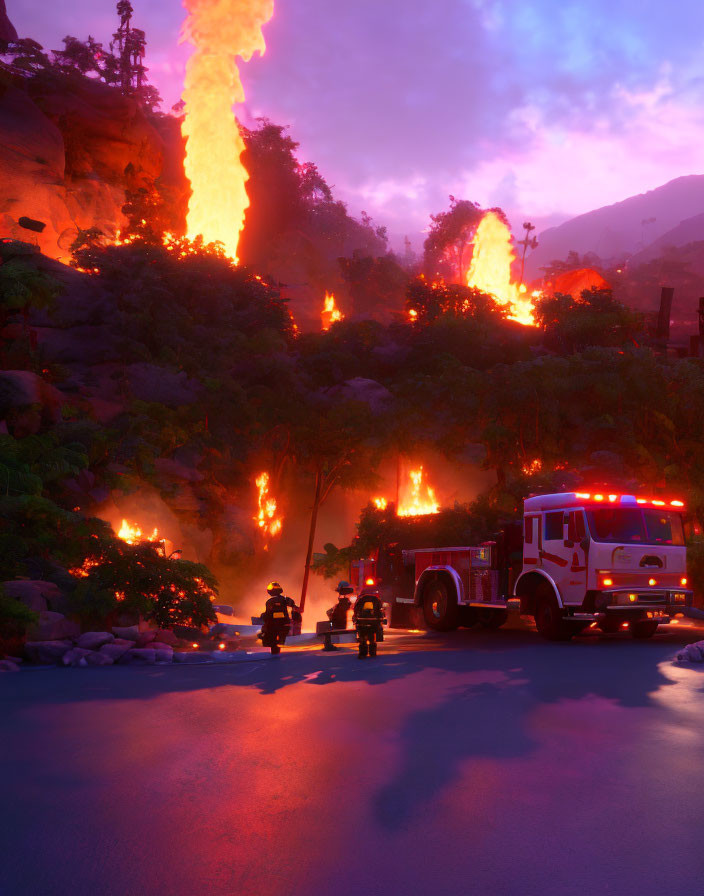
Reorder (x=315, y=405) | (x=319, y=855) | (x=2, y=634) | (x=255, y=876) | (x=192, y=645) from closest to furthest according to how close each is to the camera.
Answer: (x=255, y=876)
(x=319, y=855)
(x=2, y=634)
(x=192, y=645)
(x=315, y=405)

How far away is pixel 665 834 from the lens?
461 centimetres

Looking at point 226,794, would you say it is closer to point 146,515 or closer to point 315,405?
point 146,515

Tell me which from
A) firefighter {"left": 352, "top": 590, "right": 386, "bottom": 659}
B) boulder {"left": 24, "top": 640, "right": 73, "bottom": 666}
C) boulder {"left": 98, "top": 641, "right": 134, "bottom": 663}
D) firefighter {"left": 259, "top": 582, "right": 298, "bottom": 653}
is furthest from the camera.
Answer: firefighter {"left": 259, "top": 582, "right": 298, "bottom": 653}

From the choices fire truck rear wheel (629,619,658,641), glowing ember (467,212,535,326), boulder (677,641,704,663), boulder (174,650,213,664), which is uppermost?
glowing ember (467,212,535,326)

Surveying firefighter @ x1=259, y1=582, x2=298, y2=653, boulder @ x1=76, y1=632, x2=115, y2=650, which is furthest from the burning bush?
firefighter @ x1=259, y1=582, x2=298, y2=653

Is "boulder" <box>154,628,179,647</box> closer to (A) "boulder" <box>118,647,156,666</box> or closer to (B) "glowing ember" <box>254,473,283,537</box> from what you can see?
(A) "boulder" <box>118,647,156,666</box>

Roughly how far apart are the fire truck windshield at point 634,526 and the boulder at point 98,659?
9210mm

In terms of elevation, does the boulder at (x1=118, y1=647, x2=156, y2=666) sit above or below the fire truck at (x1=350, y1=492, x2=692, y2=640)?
below

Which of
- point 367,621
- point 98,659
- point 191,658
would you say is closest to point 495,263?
point 367,621

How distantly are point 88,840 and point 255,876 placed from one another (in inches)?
46.0

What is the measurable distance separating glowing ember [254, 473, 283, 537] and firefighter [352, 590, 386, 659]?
24.8 metres

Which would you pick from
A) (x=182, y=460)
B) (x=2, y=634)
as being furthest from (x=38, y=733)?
(x=182, y=460)

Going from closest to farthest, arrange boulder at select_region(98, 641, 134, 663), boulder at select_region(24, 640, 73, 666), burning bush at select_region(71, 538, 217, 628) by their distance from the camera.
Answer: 1. boulder at select_region(24, 640, 73, 666)
2. boulder at select_region(98, 641, 134, 663)
3. burning bush at select_region(71, 538, 217, 628)

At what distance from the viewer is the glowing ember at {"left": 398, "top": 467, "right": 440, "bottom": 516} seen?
1607 inches
